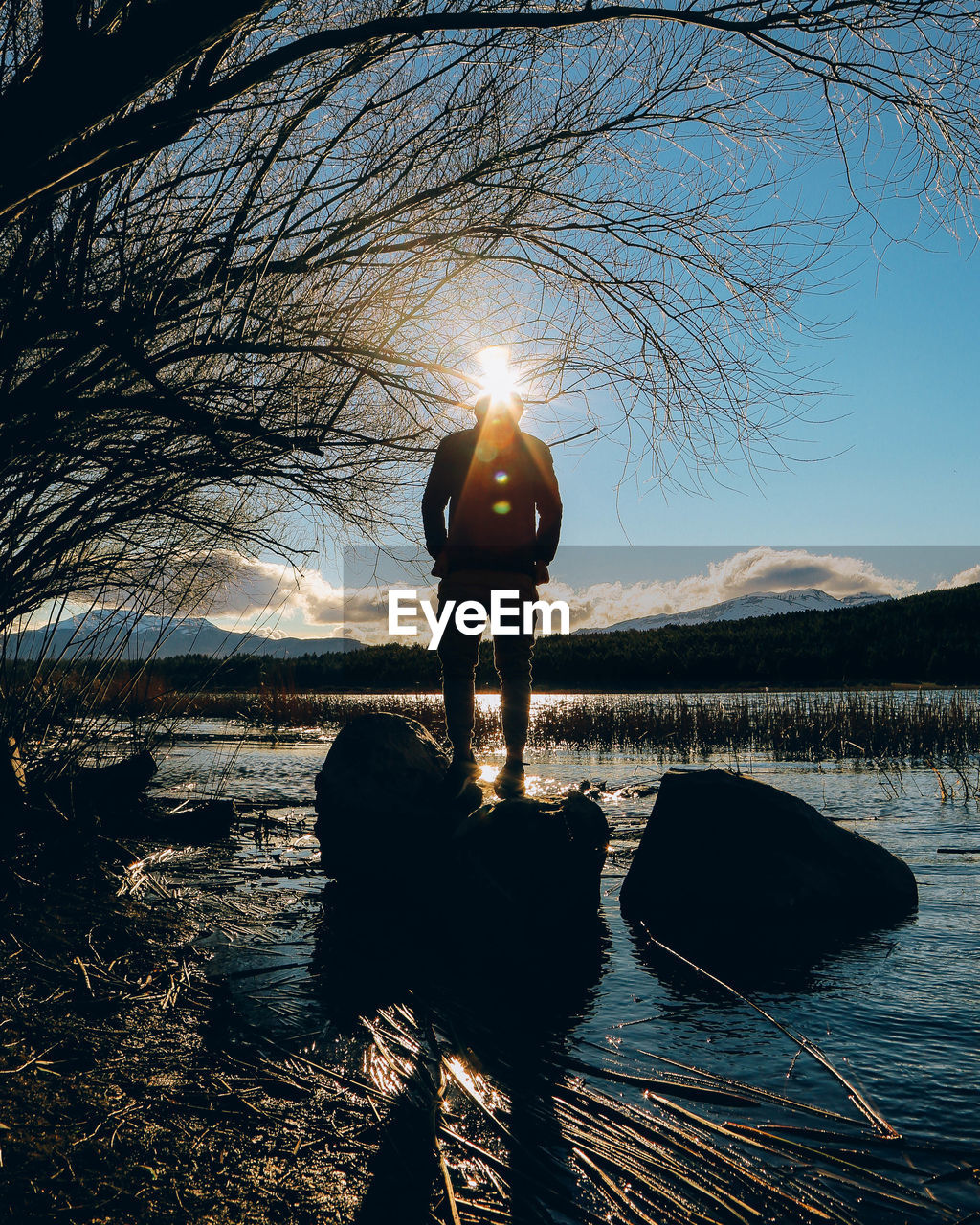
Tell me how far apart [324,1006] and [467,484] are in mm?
2478

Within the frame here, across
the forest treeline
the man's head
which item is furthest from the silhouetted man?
the forest treeline

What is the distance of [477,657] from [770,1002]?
2.29 m

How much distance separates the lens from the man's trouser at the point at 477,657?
445cm

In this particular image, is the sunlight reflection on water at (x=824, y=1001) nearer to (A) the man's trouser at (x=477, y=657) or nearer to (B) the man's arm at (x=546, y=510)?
(A) the man's trouser at (x=477, y=657)

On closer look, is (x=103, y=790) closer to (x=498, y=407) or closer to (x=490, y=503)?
(x=490, y=503)

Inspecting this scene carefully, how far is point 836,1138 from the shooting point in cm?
207

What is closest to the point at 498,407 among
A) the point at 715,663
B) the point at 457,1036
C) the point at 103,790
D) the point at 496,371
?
the point at 496,371

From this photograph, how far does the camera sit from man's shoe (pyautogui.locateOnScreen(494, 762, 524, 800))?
455 cm

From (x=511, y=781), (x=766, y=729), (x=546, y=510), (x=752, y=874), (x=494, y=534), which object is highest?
(x=546, y=510)

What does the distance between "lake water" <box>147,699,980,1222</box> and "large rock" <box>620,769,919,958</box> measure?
0.20 metres

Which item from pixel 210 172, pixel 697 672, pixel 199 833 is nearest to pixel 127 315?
pixel 210 172

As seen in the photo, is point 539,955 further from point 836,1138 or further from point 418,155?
point 418,155

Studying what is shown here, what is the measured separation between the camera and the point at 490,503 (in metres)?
4.44

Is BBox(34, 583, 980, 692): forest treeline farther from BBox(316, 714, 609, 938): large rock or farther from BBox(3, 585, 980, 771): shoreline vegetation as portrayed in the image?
BBox(316, 714, 609, 938): large rock
